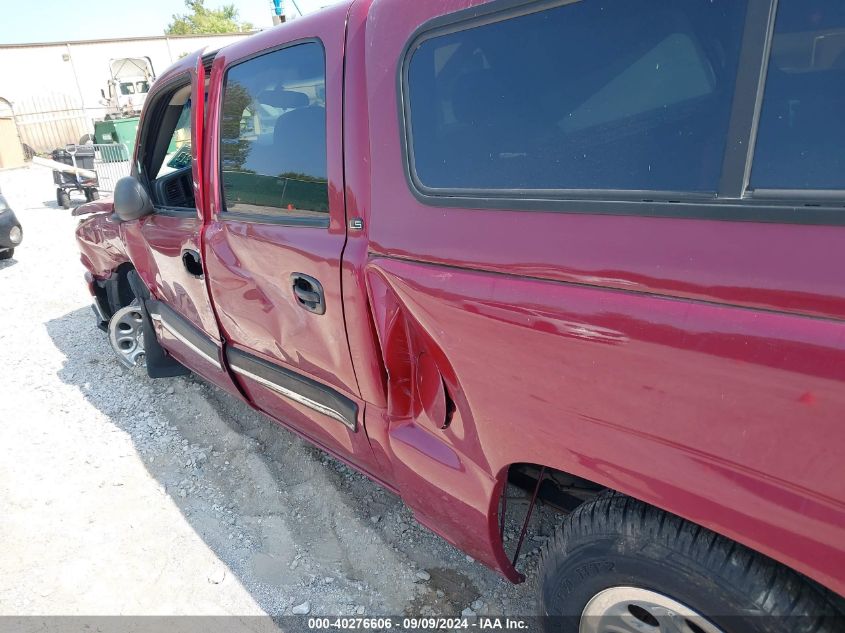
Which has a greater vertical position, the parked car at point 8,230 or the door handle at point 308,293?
the door handle at point 308,293

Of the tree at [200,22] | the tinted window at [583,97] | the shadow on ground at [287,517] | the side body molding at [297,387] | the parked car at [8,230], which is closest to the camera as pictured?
the tinted window at [583,97]

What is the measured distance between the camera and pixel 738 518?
113 cm

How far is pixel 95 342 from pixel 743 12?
5.27m

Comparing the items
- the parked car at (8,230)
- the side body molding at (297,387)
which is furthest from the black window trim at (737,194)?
the parked car at (8,230)

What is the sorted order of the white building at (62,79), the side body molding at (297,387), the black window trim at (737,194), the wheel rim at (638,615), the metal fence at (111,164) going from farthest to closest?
the white building at (62,79) < the metal fence at (111,164) < the side body molding at (297,387) < the wheel rim at (638,615) < the black window trim at (737,194)

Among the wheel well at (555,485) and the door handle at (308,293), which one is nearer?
the wheel well at (555,485)

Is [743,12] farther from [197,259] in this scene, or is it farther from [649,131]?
[197,259]

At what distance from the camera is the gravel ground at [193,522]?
7.55 feet

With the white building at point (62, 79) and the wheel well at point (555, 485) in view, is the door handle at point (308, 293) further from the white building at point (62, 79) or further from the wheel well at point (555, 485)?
the white building at point (62, 79)

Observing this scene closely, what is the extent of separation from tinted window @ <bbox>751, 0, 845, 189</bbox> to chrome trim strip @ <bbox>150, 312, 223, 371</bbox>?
2.55m

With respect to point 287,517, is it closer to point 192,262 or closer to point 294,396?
point 294,396

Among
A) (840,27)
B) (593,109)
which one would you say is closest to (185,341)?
(593,109)

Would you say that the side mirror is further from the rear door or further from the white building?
the white building

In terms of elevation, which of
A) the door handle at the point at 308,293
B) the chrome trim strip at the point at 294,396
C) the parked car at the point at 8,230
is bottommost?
the chrome trim strip at the point at 294,396
